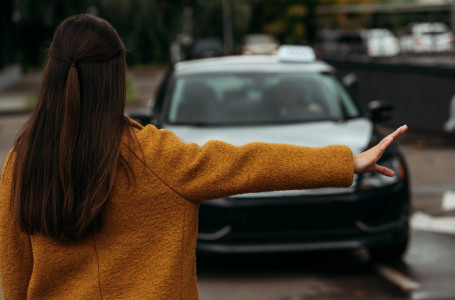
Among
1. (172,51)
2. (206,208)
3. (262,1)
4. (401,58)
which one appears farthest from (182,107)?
(262,1)

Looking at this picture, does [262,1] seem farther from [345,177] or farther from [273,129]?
[345,177]

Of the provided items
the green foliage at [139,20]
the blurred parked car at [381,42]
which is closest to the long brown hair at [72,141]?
the blurred parked car at [381,42]

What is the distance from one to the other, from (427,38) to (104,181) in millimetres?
14216

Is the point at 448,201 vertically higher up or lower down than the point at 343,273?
lower down

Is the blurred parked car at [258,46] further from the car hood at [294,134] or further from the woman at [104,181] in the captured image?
the woman at [104,181]

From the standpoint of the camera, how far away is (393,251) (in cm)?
606

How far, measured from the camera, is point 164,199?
194 cm

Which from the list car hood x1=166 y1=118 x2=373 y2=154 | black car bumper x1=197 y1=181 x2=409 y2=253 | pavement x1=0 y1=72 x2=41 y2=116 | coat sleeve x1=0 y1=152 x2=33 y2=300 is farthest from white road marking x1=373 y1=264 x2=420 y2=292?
pavement x1=0 y1=72 x2=41 y2=116

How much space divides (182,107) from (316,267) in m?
1.79

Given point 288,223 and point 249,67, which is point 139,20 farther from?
point 288,223

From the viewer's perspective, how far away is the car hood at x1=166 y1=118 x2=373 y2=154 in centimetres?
594

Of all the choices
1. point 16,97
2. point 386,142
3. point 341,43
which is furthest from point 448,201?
point 16,97

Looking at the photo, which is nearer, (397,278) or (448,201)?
(397,278)

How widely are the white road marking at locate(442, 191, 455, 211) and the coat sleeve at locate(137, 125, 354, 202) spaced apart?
21.2 feet
